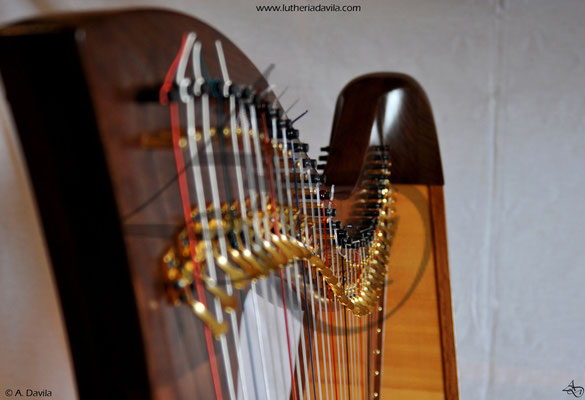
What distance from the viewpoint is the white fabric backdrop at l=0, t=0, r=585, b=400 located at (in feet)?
4.10

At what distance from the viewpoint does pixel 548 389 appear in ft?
4.54

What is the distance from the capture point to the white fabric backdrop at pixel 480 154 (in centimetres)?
125

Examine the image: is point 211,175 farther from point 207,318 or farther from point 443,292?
point 443,292

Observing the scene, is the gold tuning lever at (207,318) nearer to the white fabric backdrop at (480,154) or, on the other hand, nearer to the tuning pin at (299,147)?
the tuning pin at (299,147)

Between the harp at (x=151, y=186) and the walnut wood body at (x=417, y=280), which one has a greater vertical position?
the harp at (x=151, y=186)

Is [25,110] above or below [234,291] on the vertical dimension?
above

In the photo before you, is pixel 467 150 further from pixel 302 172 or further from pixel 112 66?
pixel 112 66

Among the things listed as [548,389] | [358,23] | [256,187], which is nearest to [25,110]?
[256,187]

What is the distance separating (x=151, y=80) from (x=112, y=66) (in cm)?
3

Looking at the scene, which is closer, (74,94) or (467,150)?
(74,94)

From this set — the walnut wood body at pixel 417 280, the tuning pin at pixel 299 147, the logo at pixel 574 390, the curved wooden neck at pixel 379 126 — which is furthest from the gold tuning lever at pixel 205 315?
the logo at pixel 574 390

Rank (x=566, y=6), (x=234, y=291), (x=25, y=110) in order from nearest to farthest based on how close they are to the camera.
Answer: (x=25, y=110) → (x=234, y=291) → (x=566, y=6)

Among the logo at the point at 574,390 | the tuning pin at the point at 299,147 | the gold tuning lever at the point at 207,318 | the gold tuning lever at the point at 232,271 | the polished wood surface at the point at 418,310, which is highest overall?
the tuning pin at the point at 299,147

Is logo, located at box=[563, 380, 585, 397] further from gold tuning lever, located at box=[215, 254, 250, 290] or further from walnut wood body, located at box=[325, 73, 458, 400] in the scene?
gold tuning lever, located at box=[215, 254, 250, 290]
